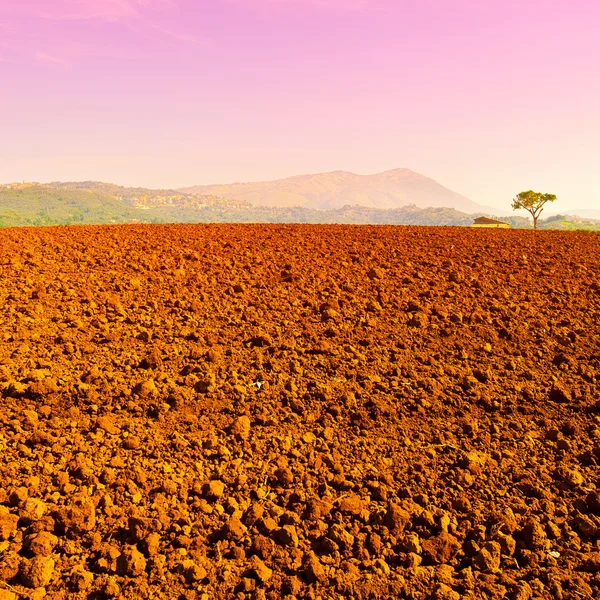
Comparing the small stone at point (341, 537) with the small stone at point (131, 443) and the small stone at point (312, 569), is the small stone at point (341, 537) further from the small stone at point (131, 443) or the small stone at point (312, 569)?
the small stone at point (131, 443)

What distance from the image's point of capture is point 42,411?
447cm

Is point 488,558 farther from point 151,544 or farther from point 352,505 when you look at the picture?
point 151,544

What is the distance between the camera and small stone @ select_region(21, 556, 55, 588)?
2.95m

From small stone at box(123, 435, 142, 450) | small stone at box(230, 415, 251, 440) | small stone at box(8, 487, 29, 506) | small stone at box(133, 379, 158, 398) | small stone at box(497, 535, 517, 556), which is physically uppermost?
small stone at box(133, 379, 158, 398)

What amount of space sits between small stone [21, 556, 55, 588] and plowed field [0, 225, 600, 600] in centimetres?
1

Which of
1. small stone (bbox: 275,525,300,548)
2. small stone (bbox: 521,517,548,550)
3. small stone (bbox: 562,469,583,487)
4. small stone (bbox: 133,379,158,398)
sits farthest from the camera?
small stone (bbox: 133,379,158,398)

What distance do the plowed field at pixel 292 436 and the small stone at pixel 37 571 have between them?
0.01 meters

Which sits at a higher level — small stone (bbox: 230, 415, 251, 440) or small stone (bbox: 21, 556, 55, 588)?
small stone (bbox: 230, 415, 251, 440)

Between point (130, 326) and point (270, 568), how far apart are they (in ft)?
13.4

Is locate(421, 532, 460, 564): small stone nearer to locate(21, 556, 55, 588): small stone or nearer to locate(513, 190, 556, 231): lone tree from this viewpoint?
locate(21, 556, 55, 588): small stone

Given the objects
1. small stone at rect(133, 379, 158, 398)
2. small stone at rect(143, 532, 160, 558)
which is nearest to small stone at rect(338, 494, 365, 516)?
small stone at rect(143, 532, 160, 558)

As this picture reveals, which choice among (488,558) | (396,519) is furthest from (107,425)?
(488,558)

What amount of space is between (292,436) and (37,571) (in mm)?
2168

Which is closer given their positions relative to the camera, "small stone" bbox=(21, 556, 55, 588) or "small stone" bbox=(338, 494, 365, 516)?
"small stone" bbox=(21, 556, 55, 588)
